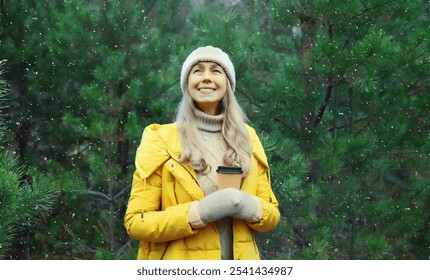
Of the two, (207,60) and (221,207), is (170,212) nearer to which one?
(221,207)

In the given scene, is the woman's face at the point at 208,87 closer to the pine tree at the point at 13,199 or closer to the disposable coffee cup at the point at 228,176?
the disposable coffee cup at the point at 228,176

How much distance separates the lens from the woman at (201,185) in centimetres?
206

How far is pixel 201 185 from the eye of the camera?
2135mm

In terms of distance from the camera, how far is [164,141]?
86.0 inches

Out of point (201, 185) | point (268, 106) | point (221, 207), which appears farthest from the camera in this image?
point (268, 106)

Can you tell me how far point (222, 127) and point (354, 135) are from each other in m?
2.34

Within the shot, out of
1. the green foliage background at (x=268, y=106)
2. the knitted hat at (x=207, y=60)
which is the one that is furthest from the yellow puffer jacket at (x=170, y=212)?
the green foliage background at (x=268, y=106)

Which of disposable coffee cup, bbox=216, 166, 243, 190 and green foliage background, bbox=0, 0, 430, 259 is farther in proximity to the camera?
green foliage background, bbox=0, 0, 430, 259

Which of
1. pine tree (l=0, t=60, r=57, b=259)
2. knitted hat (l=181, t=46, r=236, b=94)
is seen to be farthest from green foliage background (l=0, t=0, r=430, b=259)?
pine tree (l=0, t=60, r=57, b=259)

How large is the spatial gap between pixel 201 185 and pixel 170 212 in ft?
0.44

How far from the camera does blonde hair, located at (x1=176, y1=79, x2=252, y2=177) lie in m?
2.13

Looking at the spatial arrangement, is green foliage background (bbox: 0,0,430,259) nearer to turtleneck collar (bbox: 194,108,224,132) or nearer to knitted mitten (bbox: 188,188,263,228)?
turtleneck collar (bbox: 194,108,224,132)

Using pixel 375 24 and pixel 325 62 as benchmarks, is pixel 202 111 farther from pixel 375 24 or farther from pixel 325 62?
pixel 375 24

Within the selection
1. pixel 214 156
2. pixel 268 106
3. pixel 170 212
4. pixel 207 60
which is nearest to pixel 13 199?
pixel 170 212
